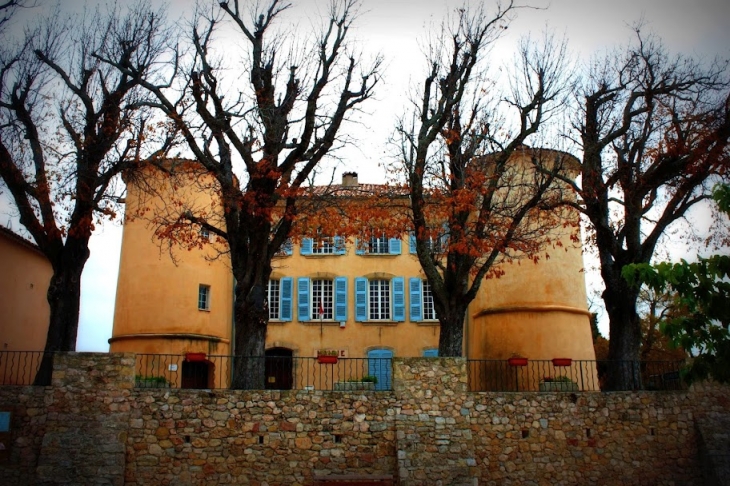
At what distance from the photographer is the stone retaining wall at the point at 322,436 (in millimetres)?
13711

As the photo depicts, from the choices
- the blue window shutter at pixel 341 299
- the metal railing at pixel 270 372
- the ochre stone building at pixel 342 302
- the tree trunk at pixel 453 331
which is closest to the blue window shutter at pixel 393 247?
the ochre stone building at pixel 342 302

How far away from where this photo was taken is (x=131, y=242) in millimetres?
23406

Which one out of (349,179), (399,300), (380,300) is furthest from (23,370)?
(349,179)

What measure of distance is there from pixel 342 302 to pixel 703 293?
17.8m

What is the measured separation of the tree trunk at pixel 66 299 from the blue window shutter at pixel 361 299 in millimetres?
11763

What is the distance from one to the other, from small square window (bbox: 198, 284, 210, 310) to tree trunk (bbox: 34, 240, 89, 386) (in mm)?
8346

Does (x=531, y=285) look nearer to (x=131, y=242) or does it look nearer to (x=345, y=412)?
(x=345, y=412)

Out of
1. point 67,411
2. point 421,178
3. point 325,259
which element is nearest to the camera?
point 67,411

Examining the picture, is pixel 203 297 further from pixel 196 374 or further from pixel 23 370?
pixel 23 370

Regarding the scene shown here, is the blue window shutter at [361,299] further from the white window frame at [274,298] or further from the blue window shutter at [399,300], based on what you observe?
the white window frame at [274,298]

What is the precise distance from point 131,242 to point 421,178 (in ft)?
40.3

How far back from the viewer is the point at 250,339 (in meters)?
14.9

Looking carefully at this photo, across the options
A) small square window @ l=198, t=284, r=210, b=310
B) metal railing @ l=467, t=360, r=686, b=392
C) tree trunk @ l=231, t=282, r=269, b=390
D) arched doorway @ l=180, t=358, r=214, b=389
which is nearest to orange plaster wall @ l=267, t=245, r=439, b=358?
small square window @ l=198, t=284, r=210, b=310

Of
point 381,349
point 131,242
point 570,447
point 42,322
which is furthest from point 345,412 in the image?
point 42,322
